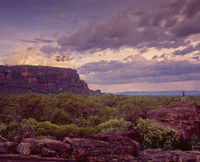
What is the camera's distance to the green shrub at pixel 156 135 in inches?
1339

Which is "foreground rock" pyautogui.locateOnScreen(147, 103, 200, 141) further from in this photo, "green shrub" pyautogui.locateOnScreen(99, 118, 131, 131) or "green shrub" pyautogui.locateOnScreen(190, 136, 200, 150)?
"green shrub" pyautogui.locateOnScreen(99, 118, 131, 131)

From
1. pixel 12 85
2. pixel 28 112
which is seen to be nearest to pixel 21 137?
pixel 28 112

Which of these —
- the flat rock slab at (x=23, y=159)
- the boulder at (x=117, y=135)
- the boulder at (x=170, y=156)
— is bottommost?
the flat rock slab at (x=23, y=159)

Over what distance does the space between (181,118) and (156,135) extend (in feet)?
13.1

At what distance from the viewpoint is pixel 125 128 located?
3956 centimetres

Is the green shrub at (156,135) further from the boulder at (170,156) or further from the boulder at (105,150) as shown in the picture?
the boulder at (170,156)

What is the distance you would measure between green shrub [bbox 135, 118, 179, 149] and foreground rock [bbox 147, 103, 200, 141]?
1059 millimetres

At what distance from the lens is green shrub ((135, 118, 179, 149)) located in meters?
34.0

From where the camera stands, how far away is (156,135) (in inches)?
1340

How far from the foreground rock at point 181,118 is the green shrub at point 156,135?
1.06 metres

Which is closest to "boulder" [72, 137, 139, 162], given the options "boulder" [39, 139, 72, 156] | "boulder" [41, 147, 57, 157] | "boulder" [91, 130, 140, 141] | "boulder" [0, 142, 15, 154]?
"boulder" [39, 139, 72, 156]

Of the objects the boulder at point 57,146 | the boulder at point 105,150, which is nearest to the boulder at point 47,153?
the boulder at point 57,146

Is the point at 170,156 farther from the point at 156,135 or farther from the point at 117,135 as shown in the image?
the point at 117,135

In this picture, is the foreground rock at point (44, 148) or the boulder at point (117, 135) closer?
the foreground rock at point (44, 148)
